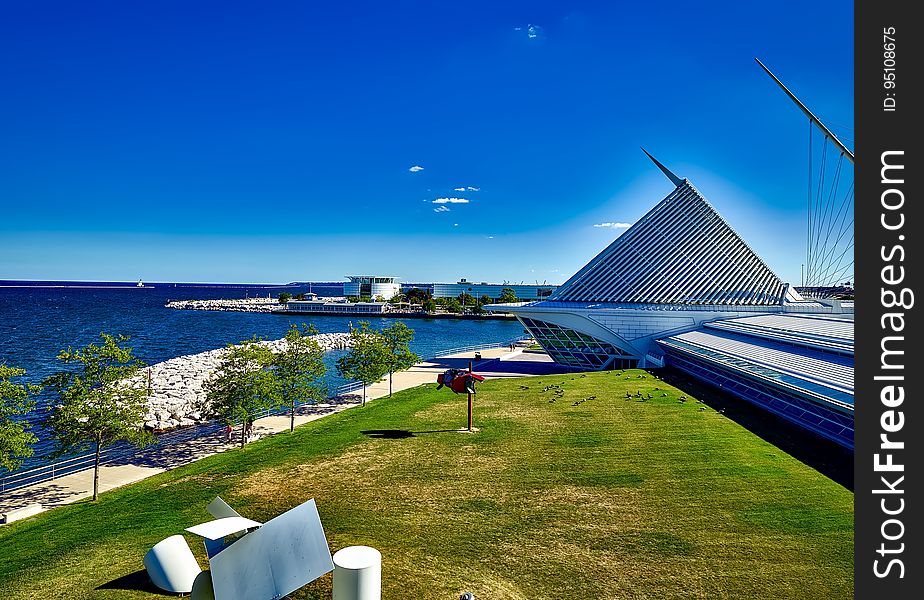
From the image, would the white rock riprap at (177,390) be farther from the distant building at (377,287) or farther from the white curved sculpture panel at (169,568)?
the distant building at (377,287)

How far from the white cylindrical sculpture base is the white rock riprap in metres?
13.8

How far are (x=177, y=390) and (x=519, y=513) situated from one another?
104 ft

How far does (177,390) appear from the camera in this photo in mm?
36219

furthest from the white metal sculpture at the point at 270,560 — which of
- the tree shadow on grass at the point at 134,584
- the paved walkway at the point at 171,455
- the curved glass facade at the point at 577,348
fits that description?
the curved glass facade at the point at 577,348

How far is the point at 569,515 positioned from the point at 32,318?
139120mm

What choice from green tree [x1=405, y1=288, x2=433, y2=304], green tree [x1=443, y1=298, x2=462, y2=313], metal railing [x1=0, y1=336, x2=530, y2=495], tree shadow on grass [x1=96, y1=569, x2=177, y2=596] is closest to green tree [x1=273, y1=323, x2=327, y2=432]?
metal railing [x1=0, y1=336, x2=530, y2=495]

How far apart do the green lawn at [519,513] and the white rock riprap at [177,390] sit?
6.10 metres

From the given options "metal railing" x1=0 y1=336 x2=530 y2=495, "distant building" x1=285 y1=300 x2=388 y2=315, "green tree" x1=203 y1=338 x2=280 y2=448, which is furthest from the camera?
"distant building" x1=285 y1=300 x2=388 y2=315

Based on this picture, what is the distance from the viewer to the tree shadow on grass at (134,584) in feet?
31.5

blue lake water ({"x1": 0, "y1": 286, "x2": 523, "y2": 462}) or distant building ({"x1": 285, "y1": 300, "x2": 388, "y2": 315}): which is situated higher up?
distant building ({"x1": 285, "y1": 300, "x2": 388, "y2": 315})

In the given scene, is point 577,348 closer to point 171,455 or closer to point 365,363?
point 365,363

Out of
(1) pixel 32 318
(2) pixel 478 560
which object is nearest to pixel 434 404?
(2) pixel 478 560

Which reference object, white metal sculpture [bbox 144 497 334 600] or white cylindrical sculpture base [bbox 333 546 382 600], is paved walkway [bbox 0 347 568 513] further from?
white cylindrical sculpture base [bbox 333 546 382 600]

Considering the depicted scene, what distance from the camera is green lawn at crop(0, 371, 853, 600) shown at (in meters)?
10.0
